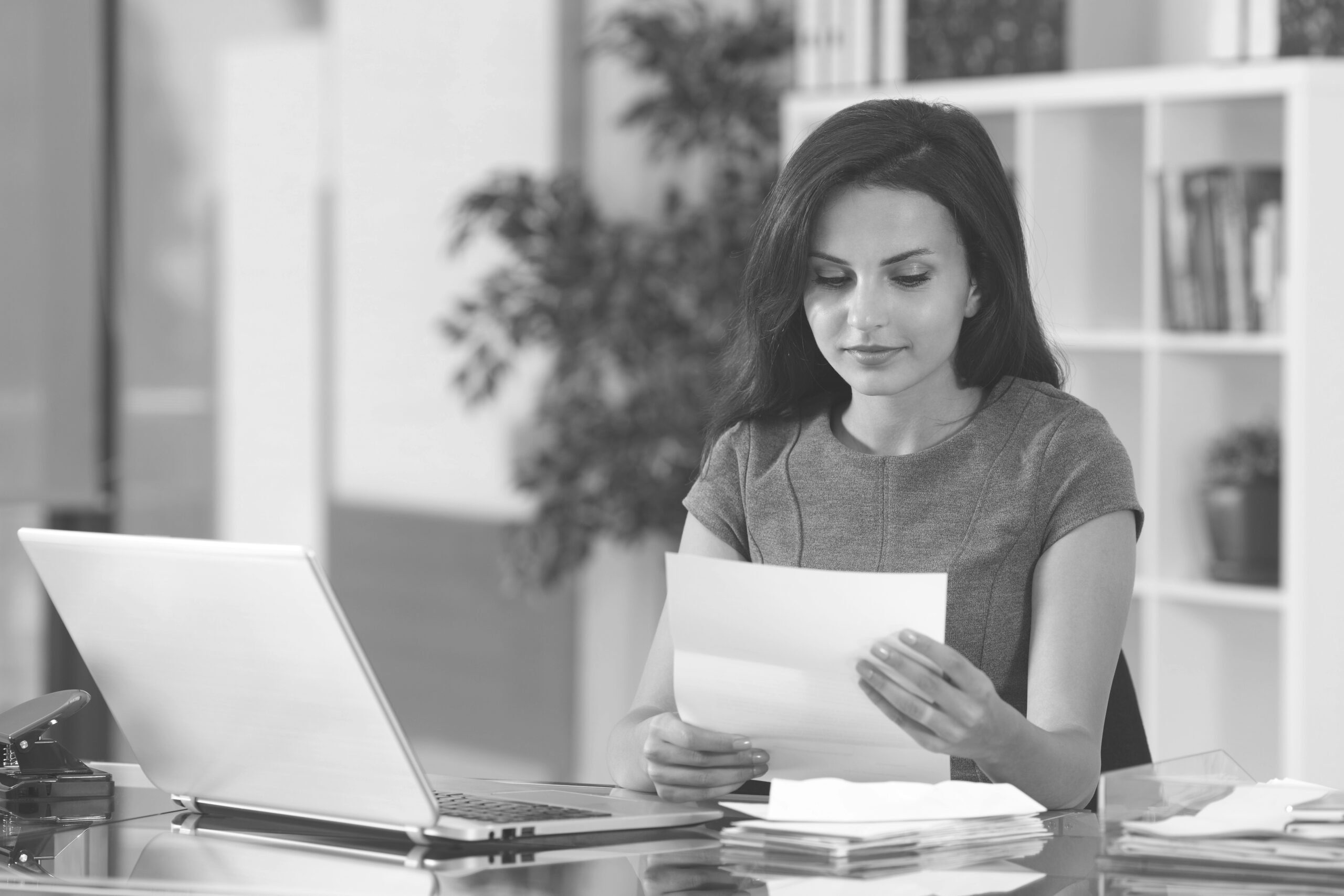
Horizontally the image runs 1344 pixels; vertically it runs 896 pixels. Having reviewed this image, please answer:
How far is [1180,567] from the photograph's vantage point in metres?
3.24

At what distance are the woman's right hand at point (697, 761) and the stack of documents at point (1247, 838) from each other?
329mm

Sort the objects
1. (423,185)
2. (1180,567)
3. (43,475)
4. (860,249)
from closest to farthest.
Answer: (860,249) < (1180,567) < (43,475) < (423,185)

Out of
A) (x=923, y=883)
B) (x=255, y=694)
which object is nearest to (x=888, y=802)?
(x=923, y=883)

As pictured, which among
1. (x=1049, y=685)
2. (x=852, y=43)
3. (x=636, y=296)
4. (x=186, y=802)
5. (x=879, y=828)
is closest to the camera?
(x=879, y=828)

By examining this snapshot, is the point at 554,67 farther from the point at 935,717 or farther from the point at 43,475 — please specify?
the point at 935,717

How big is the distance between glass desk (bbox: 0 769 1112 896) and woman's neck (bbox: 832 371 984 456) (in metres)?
0.55

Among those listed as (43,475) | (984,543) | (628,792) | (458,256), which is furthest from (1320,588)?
(43,475)

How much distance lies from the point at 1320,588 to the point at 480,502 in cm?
199

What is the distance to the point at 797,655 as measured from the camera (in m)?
1.40

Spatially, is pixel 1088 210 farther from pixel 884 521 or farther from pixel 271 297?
pixel 271 297

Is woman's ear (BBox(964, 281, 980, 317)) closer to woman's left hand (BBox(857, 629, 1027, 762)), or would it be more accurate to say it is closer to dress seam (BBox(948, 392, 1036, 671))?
dress seam (BBox(948, 392, 1036, 671))

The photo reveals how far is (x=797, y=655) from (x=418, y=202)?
2.92 meters

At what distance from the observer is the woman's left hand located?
1.38 meters

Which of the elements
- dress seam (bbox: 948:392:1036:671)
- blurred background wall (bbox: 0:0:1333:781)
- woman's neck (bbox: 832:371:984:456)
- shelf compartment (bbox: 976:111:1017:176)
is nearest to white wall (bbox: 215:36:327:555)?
blurred background wall (bbox: 0:0:1333:781)
